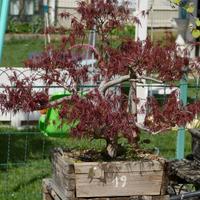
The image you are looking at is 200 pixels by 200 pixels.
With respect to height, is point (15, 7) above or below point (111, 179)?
above

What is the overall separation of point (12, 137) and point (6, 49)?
9189mm

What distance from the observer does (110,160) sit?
3658 millimetres

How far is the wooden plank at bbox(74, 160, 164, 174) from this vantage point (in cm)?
352

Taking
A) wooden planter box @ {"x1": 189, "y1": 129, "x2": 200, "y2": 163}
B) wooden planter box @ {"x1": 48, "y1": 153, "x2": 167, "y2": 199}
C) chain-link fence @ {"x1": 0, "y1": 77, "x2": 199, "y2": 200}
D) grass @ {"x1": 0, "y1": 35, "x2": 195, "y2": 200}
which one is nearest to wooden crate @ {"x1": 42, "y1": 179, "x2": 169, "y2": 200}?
wooden planter box @ {"x1": 48, "y1": 153, "x2": 167, "y2": 199}

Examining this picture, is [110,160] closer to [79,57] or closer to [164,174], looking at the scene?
[164,174]

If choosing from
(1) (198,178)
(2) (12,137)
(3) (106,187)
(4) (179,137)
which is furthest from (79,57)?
(2) (12,137)

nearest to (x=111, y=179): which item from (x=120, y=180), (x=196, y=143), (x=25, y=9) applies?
(x=120, y=180)

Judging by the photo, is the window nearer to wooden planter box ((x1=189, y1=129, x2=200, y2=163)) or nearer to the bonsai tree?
wooden planter box ((x1=189, y1=129, x2=200, y2=163))

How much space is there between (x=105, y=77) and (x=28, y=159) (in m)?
3.02

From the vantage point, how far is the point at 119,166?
355 centimetres

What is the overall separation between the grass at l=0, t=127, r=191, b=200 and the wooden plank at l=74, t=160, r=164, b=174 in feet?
4.37

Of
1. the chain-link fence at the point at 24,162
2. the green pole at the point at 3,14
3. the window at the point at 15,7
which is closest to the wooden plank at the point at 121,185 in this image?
the green pole at the point at 3,14

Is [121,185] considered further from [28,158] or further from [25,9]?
[25,9]

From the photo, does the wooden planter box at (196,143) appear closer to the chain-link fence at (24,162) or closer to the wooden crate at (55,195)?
the wooden crate at (55,195)
